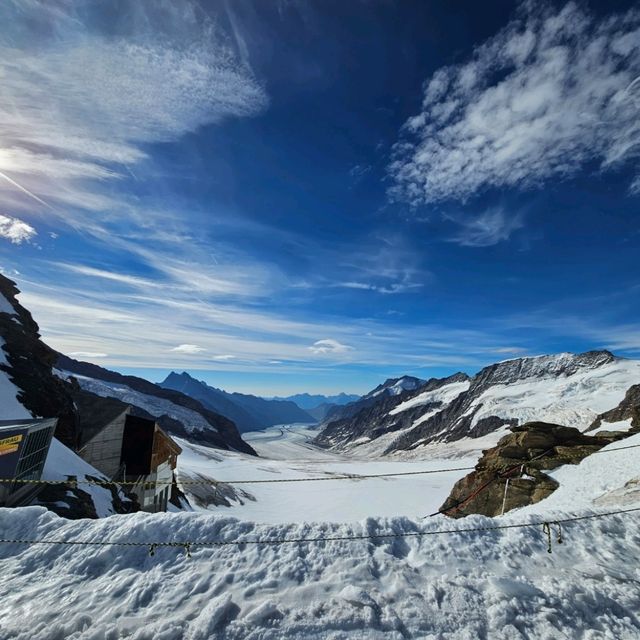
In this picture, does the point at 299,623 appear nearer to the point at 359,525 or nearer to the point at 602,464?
the point at 359,525

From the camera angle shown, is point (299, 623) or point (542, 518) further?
point (542, 518)

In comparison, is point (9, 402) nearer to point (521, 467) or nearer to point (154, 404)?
point (521, 467)

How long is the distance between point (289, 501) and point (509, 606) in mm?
54621

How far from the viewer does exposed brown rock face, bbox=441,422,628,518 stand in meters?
21.3

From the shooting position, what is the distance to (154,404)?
160375mm

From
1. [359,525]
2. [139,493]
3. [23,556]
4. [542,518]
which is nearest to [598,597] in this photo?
[542,518]

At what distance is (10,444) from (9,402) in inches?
621

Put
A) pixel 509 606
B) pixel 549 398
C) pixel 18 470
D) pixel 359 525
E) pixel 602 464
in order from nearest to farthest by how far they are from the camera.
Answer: pixel 509 606
pixel 359 525
pixel 18 470
pixel 602 464
pixel 549 398

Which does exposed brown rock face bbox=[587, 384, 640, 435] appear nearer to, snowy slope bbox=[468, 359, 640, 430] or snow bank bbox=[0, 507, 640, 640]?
snowy slope bbox=[468, 359, 640, 430]

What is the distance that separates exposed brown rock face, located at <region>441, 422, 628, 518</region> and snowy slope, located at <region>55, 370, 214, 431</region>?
148 meters

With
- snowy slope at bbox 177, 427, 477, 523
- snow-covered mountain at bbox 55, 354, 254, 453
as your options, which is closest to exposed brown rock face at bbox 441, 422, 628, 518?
snowy slope at bbox 177, 427, 477, 523

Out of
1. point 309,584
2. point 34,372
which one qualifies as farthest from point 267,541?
point 34,372

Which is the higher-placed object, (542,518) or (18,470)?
(542,518)

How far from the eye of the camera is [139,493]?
27578mm
